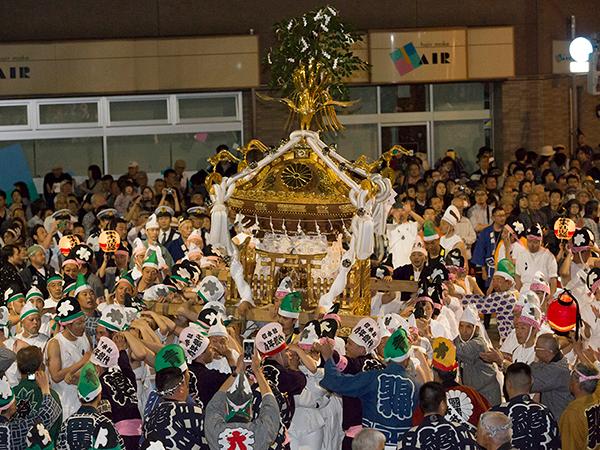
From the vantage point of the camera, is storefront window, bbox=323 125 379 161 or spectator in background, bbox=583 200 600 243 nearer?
spectator in background, bbox=583 200 600 243

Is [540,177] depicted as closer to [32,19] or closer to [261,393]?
[32,19]

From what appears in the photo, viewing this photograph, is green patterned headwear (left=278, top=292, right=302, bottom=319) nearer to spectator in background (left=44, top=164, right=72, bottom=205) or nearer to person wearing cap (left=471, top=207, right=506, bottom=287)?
person wearing cap (left=471, top=207, right=506, bottom=287)

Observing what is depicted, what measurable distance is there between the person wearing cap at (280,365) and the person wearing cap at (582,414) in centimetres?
202

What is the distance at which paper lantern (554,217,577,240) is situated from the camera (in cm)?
1686

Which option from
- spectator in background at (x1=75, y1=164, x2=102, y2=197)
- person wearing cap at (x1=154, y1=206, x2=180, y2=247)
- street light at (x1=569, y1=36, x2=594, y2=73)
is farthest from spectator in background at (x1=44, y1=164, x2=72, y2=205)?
street light at (x1=569, y1=36, x2=594, y2=73)

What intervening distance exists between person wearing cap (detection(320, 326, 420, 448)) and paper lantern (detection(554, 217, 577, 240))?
623 centimetres

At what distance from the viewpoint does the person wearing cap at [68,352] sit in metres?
12.2

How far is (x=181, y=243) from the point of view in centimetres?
1795

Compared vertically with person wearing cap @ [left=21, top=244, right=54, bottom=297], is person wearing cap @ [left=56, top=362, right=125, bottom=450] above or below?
below

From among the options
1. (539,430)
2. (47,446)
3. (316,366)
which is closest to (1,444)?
(47,446)

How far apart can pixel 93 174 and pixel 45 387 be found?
12.8 metres

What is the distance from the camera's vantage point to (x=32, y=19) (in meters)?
25.8

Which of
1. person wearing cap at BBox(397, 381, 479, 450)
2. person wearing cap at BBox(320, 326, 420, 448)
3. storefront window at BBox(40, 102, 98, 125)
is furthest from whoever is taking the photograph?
storefront window at BBox(40, 102, 98, 125)

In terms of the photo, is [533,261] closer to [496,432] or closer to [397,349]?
[397,349]
